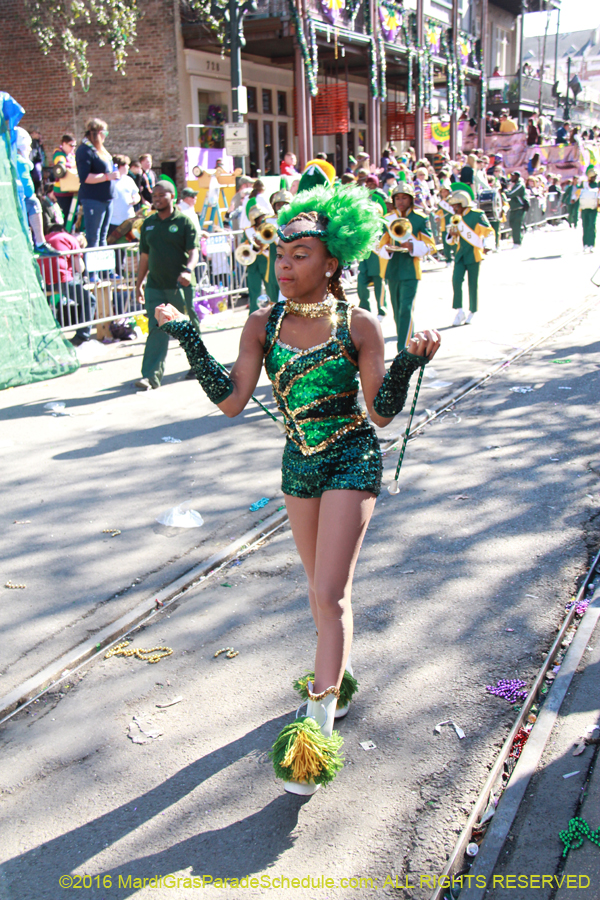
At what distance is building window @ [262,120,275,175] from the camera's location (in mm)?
24828

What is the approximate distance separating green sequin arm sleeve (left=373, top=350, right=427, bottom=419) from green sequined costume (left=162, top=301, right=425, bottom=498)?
18 centimetres

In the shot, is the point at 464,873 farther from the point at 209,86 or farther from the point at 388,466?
the point at 209,86

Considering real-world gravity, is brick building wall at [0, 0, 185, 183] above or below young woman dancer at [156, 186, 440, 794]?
above

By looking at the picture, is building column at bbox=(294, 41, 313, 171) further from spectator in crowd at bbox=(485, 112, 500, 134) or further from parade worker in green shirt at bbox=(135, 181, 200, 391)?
spectator in crowd at bbox=(485, 112, 500, 134)

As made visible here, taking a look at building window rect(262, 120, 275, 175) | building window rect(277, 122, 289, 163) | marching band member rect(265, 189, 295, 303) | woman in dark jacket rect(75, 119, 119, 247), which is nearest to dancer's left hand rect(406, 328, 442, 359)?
marching band member rect(265, 189, 295, 303)

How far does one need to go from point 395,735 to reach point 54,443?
507cm

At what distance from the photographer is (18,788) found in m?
3.20

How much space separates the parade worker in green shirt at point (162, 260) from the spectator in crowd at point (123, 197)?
4889 mm

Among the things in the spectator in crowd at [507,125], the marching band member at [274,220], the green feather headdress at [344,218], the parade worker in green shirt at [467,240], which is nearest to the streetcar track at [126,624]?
the green feather headdress at [344,218]

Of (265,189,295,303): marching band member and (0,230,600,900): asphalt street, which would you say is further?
(265,189,295,303): marching band member

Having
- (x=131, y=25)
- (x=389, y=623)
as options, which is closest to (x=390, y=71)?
(x=131, y=25)

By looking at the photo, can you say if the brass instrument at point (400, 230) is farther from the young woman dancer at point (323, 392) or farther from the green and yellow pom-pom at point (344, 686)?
the green and yellow pom-pom at point (344, 686)

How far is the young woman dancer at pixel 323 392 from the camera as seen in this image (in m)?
3.12

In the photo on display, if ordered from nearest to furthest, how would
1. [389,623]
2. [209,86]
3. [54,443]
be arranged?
[389,623], [54,443], [209,86]
